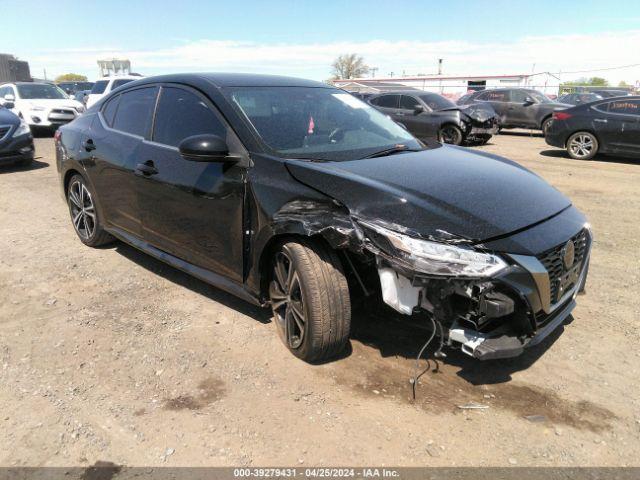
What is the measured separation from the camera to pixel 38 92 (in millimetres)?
15703

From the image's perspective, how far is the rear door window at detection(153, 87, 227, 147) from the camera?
11.5ft

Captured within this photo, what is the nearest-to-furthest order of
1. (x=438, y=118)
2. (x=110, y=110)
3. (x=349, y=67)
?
(x=110, y=110)
(x=438, y=118)
(x=349, y=67)

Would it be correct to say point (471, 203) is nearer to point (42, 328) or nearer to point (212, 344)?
point (212, 344)

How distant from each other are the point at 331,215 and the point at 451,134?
37.6ft

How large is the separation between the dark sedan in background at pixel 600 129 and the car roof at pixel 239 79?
366 inches

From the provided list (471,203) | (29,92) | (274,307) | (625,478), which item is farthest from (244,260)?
(29,92)

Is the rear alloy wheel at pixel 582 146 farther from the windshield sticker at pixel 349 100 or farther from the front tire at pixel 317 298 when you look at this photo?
the front tire at pixel 317 298

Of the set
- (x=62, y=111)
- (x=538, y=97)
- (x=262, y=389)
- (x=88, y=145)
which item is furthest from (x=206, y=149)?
(x=538, y=97)

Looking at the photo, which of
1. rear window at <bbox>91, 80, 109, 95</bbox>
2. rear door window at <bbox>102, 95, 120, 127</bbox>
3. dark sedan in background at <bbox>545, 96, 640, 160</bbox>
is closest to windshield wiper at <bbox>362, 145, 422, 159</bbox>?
rear door window at <bbox>102, 95, 120, 127</bbox>

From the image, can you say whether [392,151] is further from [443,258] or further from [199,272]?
[199,272]

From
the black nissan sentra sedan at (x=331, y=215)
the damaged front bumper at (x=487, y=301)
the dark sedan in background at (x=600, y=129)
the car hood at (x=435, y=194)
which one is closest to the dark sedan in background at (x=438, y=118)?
Result: the dark sedan in background at (x=600, y=129)

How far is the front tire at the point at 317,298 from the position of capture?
9.44 feet

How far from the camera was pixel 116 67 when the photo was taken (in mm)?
33625

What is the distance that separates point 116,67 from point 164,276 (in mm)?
33603
